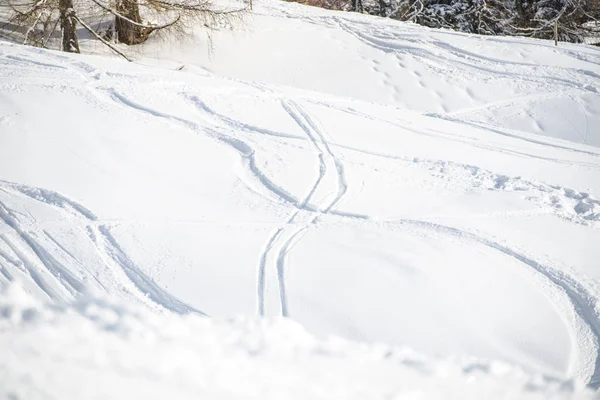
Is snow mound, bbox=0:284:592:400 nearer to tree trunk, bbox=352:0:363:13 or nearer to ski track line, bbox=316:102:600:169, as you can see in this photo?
ski track line, bbox=316:102:600:169

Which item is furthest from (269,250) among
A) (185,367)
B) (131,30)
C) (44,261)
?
(131,30)

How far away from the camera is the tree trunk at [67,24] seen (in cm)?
883

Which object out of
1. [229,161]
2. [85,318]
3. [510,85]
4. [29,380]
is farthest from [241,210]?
[510,85]

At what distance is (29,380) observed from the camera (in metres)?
2.03

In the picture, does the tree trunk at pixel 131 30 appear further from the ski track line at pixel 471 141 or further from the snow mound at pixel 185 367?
the snow mound at pixel 185 367

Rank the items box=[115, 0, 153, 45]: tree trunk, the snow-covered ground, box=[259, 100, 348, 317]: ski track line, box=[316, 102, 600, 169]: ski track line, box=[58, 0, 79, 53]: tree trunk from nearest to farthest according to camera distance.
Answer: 1. the snow-covered ground
2. box=[259, 100, 348, 317]: ski track line
3. box=[316, 102, 600, 169]: ski track line
4. box=[58, 0, 79, 53]: tree trunk
5. box=[115, 0, 153, 45]: tree trunk

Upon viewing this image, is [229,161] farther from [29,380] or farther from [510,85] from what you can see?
[510,85]

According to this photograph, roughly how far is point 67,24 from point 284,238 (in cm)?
613

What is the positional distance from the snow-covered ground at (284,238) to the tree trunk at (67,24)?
4.60 feet

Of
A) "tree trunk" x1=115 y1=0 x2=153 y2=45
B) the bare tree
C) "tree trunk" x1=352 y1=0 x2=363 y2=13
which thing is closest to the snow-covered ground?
the bare tree

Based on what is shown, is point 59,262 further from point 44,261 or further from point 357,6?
point 357,6

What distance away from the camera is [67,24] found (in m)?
8.89

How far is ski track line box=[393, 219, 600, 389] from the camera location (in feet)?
13.0

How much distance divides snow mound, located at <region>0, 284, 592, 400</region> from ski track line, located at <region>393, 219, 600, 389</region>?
1523mm
